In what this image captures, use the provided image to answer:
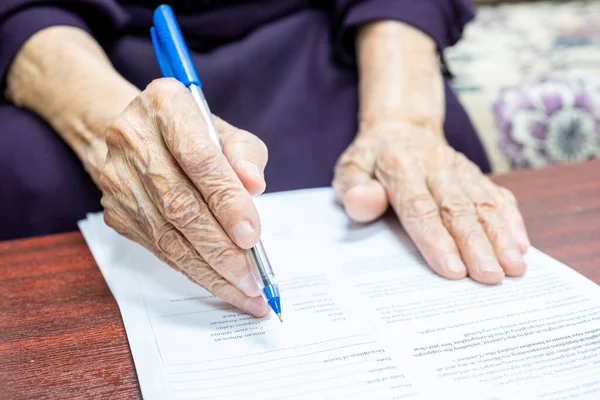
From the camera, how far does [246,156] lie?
1.67ft

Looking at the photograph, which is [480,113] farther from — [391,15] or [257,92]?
[257,92]

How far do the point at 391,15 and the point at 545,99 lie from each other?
0.43 m

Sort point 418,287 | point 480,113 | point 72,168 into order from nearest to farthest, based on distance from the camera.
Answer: point 418,287
point 72,168
point 480,113

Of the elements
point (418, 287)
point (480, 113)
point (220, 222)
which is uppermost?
point (220, 222)

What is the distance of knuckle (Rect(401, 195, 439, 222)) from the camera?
624 millimetres

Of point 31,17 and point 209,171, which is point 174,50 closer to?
point 209,171

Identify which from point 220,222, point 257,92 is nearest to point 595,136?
point 257,92

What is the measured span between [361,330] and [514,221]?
24 cm

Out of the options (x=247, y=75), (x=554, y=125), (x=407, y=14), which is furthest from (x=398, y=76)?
(x=554, y=125)

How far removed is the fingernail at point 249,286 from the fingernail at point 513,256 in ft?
0.79

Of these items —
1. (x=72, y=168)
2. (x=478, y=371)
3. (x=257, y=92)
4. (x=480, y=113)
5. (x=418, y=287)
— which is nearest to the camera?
(x=478, y=371)

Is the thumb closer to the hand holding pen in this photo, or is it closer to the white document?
the white document

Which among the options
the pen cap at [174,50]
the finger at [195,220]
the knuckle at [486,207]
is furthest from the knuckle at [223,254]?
the knuckle at [486,207]

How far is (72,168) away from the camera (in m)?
0.74
